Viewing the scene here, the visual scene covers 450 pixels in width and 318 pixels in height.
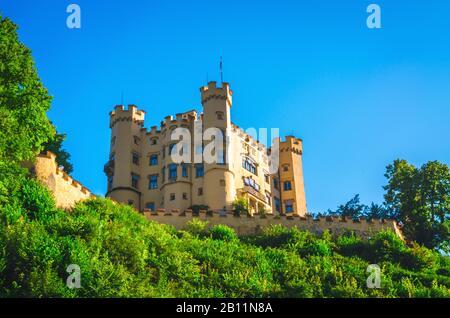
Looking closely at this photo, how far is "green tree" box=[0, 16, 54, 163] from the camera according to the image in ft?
104

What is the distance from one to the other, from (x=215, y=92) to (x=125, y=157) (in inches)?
433

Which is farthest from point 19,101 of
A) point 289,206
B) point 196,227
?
point 289,206

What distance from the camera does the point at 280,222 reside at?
4753cm

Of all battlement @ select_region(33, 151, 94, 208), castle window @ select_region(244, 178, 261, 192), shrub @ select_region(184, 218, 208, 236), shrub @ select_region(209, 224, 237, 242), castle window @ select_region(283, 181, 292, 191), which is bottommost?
shrub @ select_region(209, 224, 237, 242)

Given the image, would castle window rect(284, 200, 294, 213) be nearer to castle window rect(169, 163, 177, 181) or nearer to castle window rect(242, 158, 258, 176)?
castle window rect(242, 158, 258, 176)

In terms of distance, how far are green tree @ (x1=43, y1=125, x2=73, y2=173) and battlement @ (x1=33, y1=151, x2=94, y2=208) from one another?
12.2m

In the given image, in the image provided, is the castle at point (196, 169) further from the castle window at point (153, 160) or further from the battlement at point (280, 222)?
the battlement at point (280, 222)

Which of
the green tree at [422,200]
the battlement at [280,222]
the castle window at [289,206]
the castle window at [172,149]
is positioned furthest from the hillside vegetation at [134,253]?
the castle window at [289,206]

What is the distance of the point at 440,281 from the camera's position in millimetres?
36781

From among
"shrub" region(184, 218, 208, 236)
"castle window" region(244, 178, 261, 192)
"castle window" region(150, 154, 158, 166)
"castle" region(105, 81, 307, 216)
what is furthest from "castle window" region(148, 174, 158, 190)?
"shrub" region(184, 218, 208, 236)

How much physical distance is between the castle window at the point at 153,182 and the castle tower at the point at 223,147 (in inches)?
230

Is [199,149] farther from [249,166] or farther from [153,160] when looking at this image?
[249,166]

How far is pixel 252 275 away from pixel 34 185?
13.3 m
